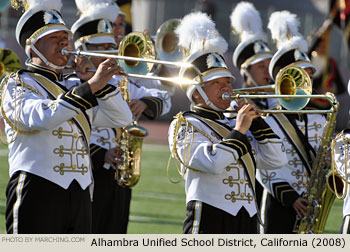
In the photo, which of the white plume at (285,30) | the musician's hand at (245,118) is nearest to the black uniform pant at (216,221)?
the musician's hand at (245,118)

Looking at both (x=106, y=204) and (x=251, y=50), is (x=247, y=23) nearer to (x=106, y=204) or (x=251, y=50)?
(x=251, y=50)

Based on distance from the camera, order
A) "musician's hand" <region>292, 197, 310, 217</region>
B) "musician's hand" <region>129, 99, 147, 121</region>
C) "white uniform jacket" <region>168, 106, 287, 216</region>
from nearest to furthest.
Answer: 1. "white uniform jacket" <region>168, 106, 287, 216</region>
2. "musician's hand" <region>292, 197, 310, 217</region>
3. "musician's hand" <region>129, 99, 147, 121</region>

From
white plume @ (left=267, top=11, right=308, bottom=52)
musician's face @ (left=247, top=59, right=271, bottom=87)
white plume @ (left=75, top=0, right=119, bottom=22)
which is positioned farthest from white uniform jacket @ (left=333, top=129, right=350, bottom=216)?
white plume @ (left=75, top=0, right=119, bottom=22)

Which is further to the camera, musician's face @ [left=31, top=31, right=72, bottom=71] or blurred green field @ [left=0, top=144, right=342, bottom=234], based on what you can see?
blurred green field @ [left=0, top=144, right=342, bottom=234]

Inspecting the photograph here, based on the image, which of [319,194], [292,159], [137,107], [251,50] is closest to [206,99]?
[292,159]

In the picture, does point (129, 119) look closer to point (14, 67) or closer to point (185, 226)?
point (185, 226)

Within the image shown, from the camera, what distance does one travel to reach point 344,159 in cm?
542

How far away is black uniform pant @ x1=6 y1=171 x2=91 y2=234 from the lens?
17.3ft

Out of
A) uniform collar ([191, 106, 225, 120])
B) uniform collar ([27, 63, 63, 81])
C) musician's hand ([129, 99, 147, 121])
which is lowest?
musician's hand ([129, 99, 147, 121])

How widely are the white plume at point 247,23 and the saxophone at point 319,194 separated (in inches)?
61.2

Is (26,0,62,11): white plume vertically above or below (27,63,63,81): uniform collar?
above

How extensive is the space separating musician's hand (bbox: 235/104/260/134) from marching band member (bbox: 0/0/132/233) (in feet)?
2.48

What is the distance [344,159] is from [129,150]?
6.61 ft

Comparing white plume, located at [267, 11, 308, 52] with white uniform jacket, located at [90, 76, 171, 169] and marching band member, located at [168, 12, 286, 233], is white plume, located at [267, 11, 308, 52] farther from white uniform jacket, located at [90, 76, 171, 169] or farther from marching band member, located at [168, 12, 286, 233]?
marching band member, located at [168, 12, 286, 233]
